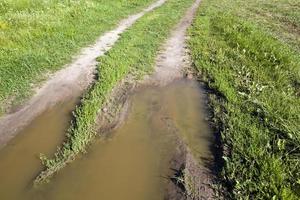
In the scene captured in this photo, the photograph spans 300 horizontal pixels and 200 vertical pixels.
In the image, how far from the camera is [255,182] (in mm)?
6527

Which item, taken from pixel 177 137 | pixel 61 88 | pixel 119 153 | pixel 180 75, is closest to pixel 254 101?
pixel 177 137

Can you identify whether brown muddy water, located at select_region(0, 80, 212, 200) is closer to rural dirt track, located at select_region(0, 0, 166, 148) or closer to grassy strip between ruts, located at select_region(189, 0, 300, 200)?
rural dirt track, located at select_region(0, 0, 166, 148)

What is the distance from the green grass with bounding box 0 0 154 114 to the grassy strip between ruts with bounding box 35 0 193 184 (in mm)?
1750

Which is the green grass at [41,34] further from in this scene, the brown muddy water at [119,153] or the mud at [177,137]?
the mud at [177,137]

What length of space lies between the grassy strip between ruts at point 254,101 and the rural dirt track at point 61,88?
3914 millimetres

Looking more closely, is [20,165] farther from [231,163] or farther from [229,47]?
[229,47]

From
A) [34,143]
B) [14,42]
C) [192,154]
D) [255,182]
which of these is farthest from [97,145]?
[14,42]

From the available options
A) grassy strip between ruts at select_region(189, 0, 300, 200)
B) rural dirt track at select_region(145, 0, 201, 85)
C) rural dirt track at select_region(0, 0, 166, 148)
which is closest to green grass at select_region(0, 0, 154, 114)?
rural dirt track at select_region(0, 0, 166, 148)

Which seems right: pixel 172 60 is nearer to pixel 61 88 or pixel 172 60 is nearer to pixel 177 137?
pixel 61 88

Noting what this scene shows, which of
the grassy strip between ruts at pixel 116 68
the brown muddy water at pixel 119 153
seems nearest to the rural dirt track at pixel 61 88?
the brown muddy water at pixel 119 153

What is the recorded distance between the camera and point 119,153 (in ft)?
26.1

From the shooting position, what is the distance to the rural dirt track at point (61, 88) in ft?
30.6

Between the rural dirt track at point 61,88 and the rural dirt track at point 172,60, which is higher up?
the rural dirt track at point 172,60

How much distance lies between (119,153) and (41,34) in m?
10.0
